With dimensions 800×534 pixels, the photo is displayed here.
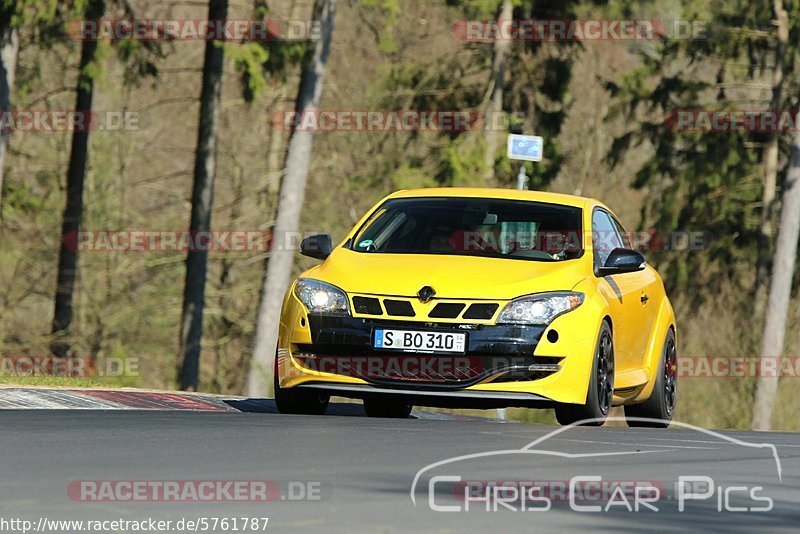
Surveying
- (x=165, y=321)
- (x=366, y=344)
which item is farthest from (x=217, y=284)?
(x=366, y=344)

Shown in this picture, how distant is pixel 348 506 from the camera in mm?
7113

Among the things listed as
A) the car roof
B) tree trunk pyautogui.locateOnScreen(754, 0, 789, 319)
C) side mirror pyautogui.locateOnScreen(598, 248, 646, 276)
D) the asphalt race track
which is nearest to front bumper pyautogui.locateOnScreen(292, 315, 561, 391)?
the asphalt race track

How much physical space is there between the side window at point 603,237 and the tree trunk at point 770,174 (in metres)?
22.2

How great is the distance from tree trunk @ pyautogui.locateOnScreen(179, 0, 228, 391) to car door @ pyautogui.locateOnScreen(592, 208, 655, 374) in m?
16.5

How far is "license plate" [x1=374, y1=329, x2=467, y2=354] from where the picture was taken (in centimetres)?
1116

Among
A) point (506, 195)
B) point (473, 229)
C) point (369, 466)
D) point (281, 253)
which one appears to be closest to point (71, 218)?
point (281, 253)

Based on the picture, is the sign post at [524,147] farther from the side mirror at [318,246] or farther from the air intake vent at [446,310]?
the air intake vent at [446,310]

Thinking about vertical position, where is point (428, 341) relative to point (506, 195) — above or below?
below

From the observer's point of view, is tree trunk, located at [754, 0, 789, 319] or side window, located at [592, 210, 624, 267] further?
tree trunk, located at [754, 0, 789, 319]

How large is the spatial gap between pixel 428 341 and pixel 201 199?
62.7 ft

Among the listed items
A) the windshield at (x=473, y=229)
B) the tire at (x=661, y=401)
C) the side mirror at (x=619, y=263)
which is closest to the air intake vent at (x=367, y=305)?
the windshield at (x=473, y=229)

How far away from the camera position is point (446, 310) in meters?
11.2

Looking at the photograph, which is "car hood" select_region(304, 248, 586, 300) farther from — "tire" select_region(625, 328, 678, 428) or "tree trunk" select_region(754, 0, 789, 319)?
"tree trunk" select_region(754, 0, 789, 319)

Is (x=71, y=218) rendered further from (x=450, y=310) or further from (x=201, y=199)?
(x=450, y=310)
